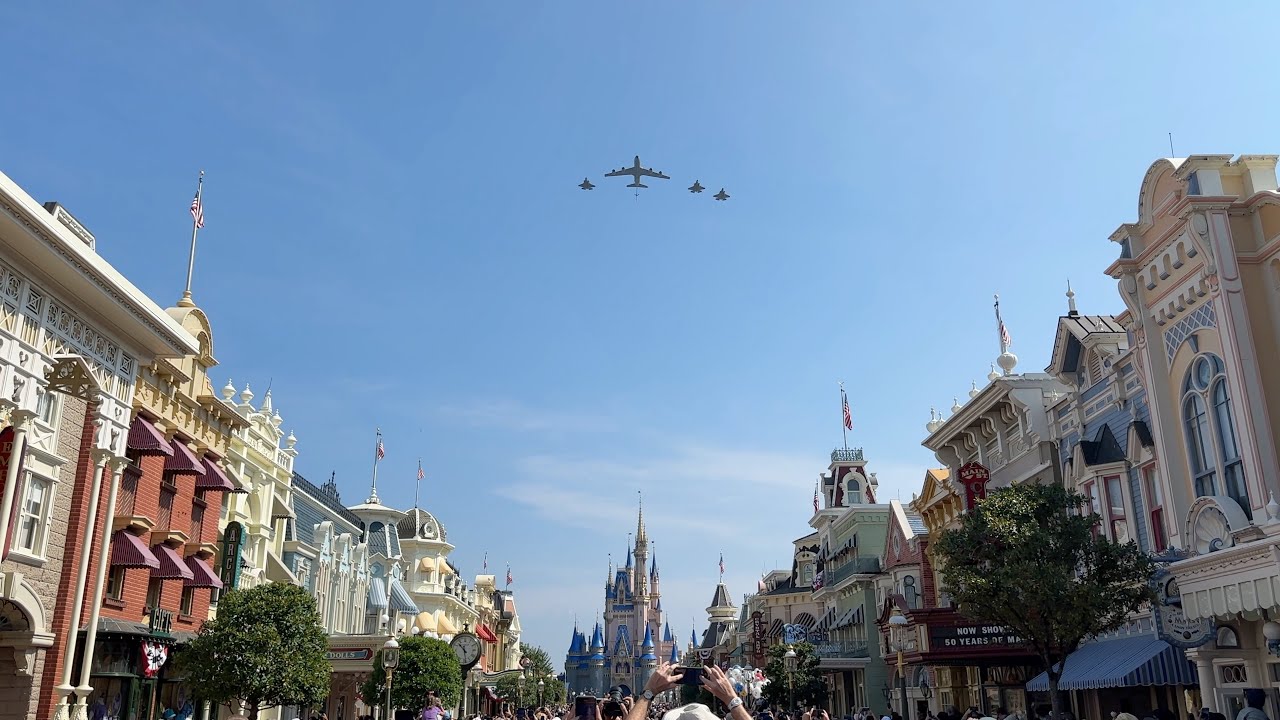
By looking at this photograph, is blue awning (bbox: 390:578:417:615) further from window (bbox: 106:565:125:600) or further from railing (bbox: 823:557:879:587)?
window (bbox: 106:565:125:600)

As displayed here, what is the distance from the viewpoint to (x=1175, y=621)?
20.6 metres

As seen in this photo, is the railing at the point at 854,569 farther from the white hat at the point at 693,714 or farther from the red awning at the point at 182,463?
the white hat at the point at 693,714

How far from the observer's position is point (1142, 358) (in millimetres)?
22797

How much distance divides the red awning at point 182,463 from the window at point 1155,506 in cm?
2494

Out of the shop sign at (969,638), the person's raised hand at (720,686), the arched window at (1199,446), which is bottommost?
the person's raised hand at (720,686)

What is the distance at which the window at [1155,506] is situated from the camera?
79.5 feet

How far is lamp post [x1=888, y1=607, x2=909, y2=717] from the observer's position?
28861 mm

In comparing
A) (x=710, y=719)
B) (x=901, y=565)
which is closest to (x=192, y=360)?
(x=710, y=719)

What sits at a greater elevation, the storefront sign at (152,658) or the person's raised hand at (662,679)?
the storefront sign at (152,658)

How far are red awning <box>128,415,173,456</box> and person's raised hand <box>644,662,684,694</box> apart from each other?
21342mm

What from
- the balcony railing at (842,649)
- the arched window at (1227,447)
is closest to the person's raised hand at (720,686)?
the arched window at (1227,447)

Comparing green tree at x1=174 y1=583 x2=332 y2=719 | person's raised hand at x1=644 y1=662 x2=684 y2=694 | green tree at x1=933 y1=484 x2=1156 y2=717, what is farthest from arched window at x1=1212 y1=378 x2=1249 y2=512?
green tree at x1=174 y1=583 x2=332 y2=719

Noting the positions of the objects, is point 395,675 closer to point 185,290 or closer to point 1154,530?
point 185,290

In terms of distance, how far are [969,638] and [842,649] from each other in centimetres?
2639
